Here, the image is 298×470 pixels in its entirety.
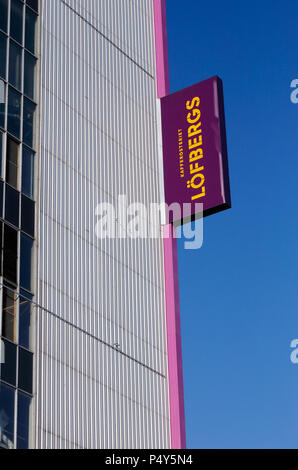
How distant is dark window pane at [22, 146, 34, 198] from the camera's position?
131 ft

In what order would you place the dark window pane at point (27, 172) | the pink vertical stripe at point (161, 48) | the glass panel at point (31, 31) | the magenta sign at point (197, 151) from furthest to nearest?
the pink vertical stripe at point (161, 48), the magenta sign at point (197, 151), the glass panel at point (31, 31), the dark window pane at point (27, 172)

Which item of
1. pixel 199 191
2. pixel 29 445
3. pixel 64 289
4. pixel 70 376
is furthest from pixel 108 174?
pixel 29 445

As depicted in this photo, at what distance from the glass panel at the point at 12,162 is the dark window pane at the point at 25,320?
4.30 meters

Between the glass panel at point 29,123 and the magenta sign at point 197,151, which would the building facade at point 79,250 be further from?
the magenta sign at point 197,151

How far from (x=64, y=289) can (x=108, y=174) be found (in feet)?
22.9

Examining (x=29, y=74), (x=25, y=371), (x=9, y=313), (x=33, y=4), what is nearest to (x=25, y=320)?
(x=9, y=313)

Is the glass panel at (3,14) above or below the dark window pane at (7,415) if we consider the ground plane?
above

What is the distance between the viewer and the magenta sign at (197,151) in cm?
4581

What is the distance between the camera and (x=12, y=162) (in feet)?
130

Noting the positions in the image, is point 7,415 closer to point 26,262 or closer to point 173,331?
point 26,262

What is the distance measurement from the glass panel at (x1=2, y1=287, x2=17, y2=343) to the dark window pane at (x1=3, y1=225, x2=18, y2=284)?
52 cm

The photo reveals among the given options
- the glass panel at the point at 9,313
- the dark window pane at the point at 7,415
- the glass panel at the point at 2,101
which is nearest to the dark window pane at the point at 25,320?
the glass panel at the point at 9,313

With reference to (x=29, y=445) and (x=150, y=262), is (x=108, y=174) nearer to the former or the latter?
(x=150, y=262)

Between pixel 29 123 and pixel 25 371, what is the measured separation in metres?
10.1
